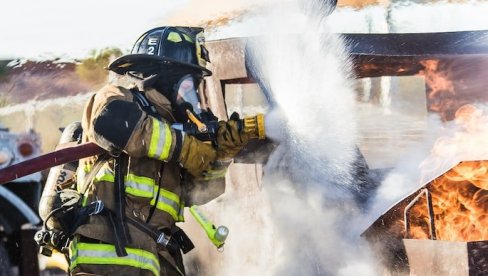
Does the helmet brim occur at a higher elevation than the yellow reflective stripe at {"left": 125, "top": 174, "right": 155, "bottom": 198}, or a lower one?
higher

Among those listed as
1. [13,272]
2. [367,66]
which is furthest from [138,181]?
[13,272]

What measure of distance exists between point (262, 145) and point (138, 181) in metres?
1.45

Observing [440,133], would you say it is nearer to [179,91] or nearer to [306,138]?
[306,138]

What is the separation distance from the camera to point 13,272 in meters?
7.04

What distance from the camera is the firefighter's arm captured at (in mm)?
3621

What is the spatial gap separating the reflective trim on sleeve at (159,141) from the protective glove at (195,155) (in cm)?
9

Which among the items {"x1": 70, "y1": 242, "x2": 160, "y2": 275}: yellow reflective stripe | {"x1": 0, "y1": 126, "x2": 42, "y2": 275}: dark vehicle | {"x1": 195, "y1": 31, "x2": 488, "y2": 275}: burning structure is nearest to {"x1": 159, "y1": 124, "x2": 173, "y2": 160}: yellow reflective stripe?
{"x1": 70, "y1": 242, "x2": 160, "y2": 275}: yellow reflective stripe

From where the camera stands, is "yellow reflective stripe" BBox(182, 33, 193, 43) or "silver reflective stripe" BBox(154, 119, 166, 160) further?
"yellow reflective stripe" BBox(182, 33, 193, 43)

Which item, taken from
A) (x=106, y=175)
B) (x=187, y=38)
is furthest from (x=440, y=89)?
(x=106, y=175)

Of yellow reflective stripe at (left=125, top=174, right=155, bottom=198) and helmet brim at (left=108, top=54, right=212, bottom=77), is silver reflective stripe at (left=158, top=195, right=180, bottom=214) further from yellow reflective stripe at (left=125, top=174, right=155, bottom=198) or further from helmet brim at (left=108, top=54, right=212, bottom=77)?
helmet brim at (left=108, top=54, right=212, bottom=77)

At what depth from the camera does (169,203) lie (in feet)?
13.1

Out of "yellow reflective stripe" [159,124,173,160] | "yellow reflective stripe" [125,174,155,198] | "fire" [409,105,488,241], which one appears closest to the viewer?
"yellow reflective stripe" [159,124,173,160]

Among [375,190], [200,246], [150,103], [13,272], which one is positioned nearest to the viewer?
[150,103]

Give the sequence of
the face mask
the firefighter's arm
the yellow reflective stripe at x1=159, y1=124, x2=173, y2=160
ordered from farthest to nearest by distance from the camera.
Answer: the face mask, the yellow reflective stripe at x1=159, y1=124, x2=173, y2=160, the firefighter's arm
